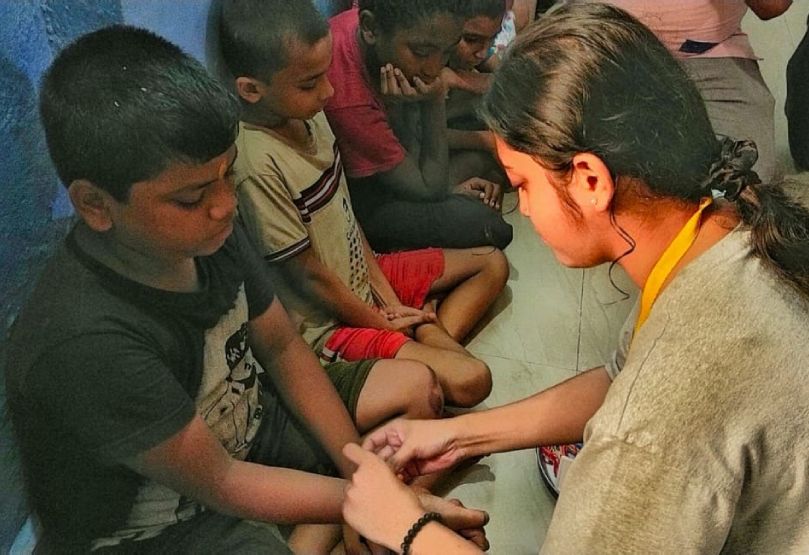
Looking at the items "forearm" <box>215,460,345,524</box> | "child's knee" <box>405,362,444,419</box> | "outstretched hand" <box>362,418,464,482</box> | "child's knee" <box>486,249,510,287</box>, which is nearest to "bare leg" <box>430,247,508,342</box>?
"child's knee" <box>486,249,510,287</box>

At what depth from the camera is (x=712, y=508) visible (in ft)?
1.83

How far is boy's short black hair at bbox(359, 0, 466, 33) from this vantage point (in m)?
0.99

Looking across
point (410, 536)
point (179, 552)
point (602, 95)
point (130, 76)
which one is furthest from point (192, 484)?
point (602, 95)

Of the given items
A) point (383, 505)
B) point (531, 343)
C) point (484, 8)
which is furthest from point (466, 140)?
point (383, 505)

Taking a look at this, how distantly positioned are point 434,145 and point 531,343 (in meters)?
0.29

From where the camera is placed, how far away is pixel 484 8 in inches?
41.1

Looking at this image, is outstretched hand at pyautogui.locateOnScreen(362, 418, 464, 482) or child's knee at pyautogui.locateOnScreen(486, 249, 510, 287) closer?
outstretched hand at pyautogui.locateOnScreen(362, 418, 464, 482)

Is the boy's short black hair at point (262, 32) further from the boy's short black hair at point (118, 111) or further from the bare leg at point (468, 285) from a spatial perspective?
the bare leg at point (468, 285)

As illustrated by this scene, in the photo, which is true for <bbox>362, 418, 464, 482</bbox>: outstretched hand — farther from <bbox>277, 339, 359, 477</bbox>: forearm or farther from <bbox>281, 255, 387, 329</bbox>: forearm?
<bbox>281, 255, 387, 329</bbox>: forearm

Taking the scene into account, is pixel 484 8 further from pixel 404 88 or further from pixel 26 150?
pixel 26 150

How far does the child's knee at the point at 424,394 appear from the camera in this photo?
36.2 inches

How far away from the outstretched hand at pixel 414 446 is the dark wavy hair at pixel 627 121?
314mm

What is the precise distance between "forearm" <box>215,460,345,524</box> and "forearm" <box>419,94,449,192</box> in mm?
465

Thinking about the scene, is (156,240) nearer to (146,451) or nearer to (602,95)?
(146,451)
